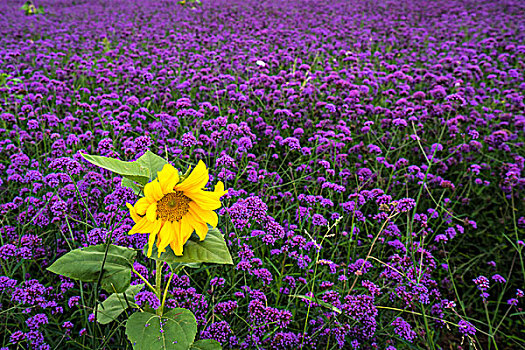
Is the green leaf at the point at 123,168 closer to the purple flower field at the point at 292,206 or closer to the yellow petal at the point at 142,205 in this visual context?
the yellow petal at the point at 142,205

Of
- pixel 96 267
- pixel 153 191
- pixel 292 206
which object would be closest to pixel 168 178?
pixel 153 191

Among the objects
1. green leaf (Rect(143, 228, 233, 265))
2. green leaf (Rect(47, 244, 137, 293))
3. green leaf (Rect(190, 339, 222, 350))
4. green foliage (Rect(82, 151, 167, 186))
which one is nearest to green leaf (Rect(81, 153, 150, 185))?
green foliage (Rect(82, 151, 167, 186))

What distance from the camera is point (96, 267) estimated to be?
108cm

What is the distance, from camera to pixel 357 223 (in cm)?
220

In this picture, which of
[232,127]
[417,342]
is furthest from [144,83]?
[417,342]

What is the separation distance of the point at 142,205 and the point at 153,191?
45 millimetres

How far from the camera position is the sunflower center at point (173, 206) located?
0.96 meters

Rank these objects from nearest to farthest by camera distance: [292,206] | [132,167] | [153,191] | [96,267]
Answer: [153,191], [132,167], [96,267], [292,206]

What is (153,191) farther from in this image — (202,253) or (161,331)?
(161,331)

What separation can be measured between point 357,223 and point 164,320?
144 centimetres

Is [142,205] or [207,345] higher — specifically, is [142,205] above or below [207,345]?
above

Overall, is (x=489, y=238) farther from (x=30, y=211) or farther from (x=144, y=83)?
(x=144, y=83)

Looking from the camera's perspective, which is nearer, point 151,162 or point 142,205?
point 142,205

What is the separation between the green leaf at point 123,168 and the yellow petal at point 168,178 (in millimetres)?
48
